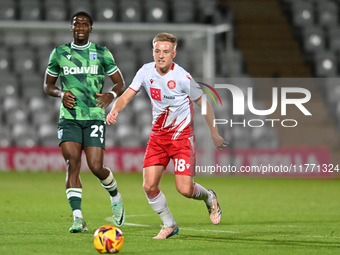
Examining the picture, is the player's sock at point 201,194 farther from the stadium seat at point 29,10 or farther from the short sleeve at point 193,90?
the stadium seat at point 29,10

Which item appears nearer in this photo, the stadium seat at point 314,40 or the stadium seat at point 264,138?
the stadium seat at point 264,138

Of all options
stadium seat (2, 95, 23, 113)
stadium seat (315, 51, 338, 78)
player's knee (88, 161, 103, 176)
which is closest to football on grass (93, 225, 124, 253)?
player's knee (88, 161, 103, 176)

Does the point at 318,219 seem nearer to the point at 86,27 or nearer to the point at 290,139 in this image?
the point at 86,27

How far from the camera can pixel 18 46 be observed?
24812 mm

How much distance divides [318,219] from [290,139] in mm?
10566

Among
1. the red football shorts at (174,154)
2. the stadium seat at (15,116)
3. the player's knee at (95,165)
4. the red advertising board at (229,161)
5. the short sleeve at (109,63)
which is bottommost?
the red advertising board at (229,161)

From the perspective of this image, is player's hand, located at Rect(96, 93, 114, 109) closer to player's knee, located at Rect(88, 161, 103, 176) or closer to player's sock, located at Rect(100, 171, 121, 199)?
player's knee, located at Rect(88, 161, 103, 176)

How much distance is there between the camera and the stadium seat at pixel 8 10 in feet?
69.5

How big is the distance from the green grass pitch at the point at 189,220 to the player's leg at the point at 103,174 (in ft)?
0.63

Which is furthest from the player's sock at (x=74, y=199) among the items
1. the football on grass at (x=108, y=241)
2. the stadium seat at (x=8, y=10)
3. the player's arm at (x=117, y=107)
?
the stadium seat at (x=8, y=10)

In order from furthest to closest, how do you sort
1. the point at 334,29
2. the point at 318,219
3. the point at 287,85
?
the point at 334,29
the point at 287,85
the point at 318,219

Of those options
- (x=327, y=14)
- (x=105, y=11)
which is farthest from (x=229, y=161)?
(x=327, y=14)

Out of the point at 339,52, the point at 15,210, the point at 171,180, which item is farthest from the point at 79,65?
the point at 339,52

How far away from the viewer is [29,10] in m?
22.0
